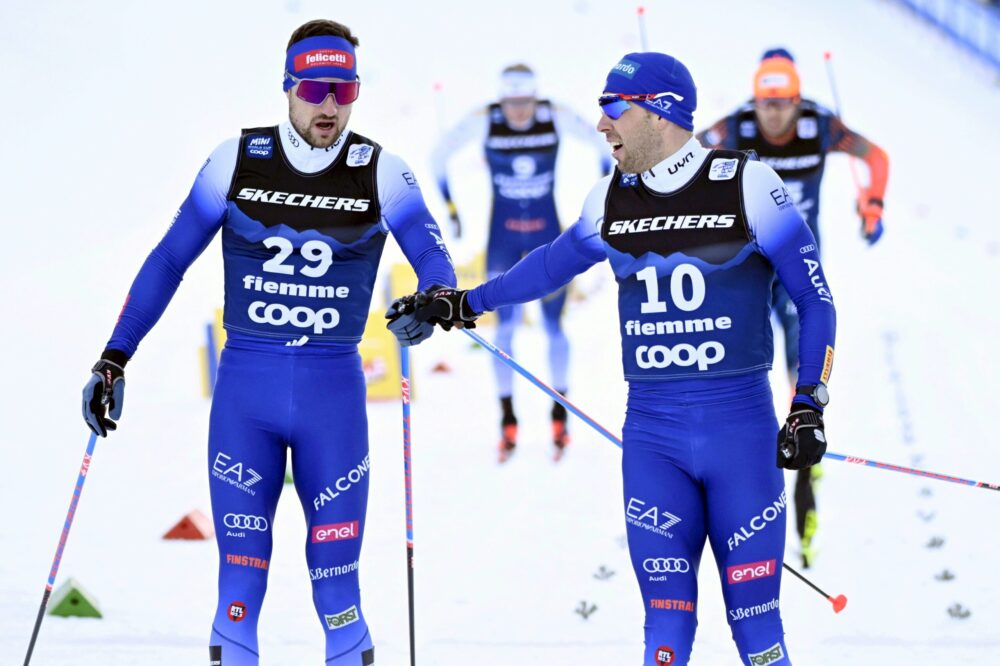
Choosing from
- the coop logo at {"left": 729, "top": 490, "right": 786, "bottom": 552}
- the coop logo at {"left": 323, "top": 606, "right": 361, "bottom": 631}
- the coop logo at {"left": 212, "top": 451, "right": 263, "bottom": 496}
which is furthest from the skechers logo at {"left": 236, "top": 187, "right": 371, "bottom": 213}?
the coop logo at {"left": 729, "top": 490, "right": 786, "bottom": 552}

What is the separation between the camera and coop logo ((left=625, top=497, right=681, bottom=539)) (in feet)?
14.2

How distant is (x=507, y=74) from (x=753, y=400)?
562cm

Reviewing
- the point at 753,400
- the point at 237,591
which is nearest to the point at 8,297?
the point at 237,591

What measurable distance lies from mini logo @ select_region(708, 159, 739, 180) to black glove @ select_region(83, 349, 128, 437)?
6.74 feet

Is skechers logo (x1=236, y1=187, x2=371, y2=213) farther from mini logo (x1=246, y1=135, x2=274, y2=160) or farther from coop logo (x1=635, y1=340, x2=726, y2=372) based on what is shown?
coop logo (x1=635, y1=340, x2=726, y2=372)

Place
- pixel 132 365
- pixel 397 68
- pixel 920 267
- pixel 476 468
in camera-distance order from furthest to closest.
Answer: pixel 397 68 < pixel 920 267 < pixel 132 365 < pixel 476 468

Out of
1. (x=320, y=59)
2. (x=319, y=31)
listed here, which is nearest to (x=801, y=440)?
(x=320, y=59)

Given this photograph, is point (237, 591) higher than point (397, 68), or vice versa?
point (397, 68)

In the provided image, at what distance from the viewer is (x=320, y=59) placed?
4812 mm

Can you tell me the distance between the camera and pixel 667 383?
438 centimetres

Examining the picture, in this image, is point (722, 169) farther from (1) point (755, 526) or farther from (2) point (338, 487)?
(2) point (338, 487)

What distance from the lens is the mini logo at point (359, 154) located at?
486 cm

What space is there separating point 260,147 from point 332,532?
1348mm

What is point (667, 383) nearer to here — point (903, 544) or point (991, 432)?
point (903, 544)
